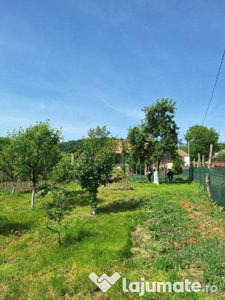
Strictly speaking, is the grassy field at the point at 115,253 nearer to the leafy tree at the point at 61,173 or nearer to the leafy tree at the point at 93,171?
the leafy tree at the point at 93,171

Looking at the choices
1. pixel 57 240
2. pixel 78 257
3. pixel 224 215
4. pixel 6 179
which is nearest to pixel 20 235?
A: pixel 57 240

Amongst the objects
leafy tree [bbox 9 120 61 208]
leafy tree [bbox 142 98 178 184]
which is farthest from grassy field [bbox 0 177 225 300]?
leafy tree [bbox 142 98 178 184]

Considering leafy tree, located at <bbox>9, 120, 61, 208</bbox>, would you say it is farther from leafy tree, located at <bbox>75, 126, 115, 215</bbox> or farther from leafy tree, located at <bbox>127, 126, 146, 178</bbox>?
leafy tree, located at <bbox>127, 126, 146, 178</bbox>

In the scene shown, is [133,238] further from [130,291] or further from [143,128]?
[143,128]

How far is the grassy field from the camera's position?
3.73m

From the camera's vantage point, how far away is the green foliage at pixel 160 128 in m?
20.8

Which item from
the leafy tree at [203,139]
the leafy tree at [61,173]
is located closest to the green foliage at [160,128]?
the leafy tree at [61,173]

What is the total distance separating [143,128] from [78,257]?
61.3 feet

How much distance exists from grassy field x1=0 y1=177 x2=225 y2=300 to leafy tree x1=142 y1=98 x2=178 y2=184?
13088mm

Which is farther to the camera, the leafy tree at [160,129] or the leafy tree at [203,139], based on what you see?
the leafy tree at [203,139]

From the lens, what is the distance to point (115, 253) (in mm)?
4867

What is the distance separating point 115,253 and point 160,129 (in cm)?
1800

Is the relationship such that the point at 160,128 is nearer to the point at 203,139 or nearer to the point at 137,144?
the point at 137,144

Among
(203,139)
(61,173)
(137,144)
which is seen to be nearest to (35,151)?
(61,173)
